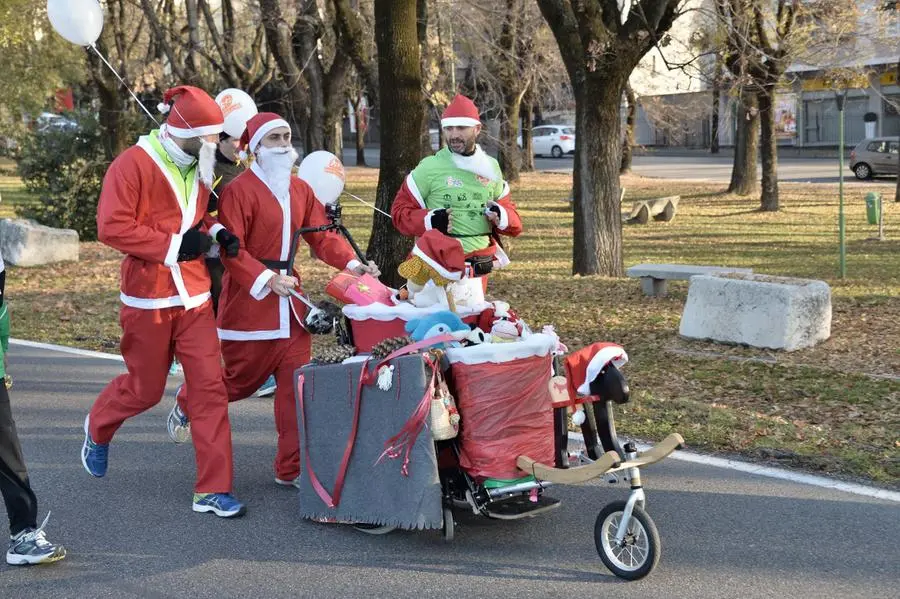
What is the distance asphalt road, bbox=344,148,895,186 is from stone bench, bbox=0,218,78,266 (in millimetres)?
22516

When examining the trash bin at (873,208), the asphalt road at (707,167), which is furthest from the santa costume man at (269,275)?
the asphalt road at (707,167)

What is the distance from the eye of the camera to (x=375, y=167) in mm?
43594

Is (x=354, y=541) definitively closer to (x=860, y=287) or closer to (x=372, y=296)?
(x=372, y=296)

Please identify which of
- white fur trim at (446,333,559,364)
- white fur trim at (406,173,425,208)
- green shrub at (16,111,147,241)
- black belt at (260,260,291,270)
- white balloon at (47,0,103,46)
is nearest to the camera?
white fur trim at (446,333,559,364)

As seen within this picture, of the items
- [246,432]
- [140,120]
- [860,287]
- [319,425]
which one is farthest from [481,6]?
[319,425]

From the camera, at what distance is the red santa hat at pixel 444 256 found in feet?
19.1

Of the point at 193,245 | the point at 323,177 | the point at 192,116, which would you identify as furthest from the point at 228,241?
the point at 323,177

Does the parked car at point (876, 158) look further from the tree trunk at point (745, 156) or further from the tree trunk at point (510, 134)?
the tree trunk at point (510, 134)

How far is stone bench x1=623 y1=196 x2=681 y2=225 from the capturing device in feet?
76.7

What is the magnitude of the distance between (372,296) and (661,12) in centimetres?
800

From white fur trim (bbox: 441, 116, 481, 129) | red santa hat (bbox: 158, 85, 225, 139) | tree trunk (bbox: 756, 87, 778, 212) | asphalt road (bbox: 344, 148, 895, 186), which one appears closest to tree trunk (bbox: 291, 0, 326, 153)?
tree trunk (bbox: 756, 87, 778, 212)

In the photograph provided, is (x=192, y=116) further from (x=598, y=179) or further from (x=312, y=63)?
(x=312, y=63)

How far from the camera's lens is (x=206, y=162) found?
223 inches

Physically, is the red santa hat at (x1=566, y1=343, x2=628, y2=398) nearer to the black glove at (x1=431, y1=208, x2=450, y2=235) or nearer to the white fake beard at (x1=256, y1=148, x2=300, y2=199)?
the black glove at (x1=431, y1=208, x2=450, y2=235)
